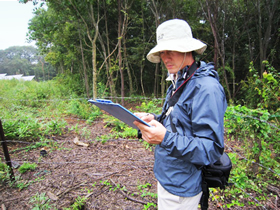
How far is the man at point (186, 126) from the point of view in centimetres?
86

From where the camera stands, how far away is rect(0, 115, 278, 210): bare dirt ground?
2.34 metres

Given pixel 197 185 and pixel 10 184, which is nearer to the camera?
pixel 197 185

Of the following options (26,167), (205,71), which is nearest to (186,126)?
(205,71)

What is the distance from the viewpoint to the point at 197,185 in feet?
3.68

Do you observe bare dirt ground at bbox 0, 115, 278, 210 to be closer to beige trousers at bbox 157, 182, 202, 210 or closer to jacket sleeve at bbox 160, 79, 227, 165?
beige trousers at bbox 157, 182, 202, 210

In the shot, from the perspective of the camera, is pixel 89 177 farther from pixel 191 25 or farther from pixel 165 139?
pixel 191 25

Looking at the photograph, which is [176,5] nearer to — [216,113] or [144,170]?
[144,170]

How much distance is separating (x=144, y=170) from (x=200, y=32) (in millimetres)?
8541

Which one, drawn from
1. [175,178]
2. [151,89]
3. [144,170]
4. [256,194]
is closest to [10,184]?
[144,170]

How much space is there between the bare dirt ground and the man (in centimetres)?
139

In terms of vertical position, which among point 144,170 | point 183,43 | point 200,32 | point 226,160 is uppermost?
point 200,32

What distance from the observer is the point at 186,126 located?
1006 millimetres

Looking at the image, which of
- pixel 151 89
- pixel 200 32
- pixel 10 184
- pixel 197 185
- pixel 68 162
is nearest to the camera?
pixel 197 185

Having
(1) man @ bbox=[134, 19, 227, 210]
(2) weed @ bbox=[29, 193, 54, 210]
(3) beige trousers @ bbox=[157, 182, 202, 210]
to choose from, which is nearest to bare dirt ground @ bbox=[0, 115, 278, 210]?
(2) weed @ bbox=[29, 193, 54, 210]
